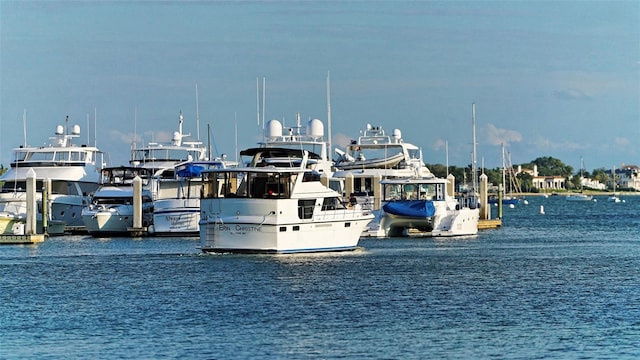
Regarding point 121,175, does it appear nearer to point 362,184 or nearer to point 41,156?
point 41,156

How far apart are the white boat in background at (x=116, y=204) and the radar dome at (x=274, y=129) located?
29.2 ft

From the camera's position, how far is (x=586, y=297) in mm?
43781

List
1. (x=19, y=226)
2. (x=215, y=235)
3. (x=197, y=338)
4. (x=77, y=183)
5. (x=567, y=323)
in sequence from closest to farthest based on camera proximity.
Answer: (x=197, y=338) → (x=567, y=323) → (x=215, y=235) → (x=19, y=226) → (x=77, y=183)

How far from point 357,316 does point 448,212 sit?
138 feet

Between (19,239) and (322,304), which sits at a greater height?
(19,239)

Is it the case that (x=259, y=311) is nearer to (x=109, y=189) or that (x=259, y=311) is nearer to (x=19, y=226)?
(x=19, y=226)

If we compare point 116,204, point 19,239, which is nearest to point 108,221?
point 116,204

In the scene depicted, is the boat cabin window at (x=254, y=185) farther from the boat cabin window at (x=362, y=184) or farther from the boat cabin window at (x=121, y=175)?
the boat cabin window at (x=121, y=175)

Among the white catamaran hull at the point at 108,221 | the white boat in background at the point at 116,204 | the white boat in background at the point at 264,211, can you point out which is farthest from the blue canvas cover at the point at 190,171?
the white boat in background at the point at 264,211

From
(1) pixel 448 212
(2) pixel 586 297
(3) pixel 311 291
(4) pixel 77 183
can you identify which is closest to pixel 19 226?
(4) pixel 77 183

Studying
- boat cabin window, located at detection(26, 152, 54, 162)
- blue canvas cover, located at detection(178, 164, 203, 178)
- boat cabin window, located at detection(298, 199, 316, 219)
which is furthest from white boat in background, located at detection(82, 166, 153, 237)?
boat cabin window, located at detection(298, 199, 316, 219)

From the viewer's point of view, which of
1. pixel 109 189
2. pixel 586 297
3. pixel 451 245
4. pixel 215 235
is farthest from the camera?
pixel 109 189

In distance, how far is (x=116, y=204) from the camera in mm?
86500

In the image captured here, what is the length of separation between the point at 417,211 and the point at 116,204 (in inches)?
854
